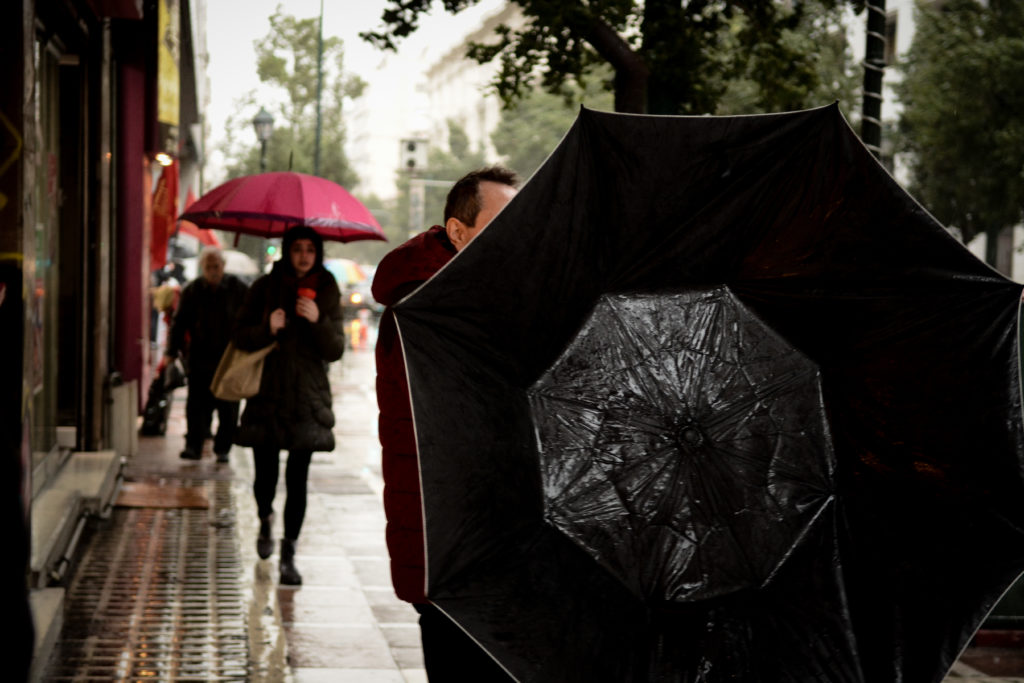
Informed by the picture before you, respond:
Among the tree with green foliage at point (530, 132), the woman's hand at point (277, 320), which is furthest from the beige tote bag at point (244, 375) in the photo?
the tree with green foliage at point (530, 132)

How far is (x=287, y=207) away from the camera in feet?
27.8

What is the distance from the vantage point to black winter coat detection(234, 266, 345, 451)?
24.1 feet

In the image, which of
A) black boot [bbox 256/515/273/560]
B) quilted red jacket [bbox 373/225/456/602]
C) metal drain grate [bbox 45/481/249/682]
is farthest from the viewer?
black boot [bbox 256/515/273/560]

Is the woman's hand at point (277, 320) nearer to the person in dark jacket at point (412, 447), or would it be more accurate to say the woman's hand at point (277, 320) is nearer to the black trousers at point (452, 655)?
the person in dark jacket at point (412, 447)

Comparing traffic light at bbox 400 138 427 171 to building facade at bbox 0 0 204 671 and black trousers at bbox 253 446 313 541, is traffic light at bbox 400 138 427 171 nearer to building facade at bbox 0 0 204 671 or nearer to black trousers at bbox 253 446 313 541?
building facade at bbox 0 0 204 671

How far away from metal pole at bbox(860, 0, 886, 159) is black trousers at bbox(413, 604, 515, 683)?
6605 mm

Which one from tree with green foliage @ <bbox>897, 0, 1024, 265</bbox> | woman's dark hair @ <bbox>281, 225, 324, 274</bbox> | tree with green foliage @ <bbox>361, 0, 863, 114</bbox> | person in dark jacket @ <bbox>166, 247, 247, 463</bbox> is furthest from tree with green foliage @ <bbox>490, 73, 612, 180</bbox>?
woman's dark hair @ <bbox>281, 225, 324, 274</bbox>

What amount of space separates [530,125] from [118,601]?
66199 millimetres

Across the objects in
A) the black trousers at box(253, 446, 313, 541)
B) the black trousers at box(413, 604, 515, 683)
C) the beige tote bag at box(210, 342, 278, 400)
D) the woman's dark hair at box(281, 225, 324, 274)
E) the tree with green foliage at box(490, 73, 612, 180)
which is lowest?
the black trousers at box(253, 446, 313, 541)

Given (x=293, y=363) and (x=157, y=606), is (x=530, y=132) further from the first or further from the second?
(x=157, y=606)

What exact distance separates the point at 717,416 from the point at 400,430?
2.49 feet

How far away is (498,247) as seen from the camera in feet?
9.25

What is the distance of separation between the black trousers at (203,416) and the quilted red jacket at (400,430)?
9.25 metres

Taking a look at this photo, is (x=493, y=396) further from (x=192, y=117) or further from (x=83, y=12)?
(x=192, y=117)
